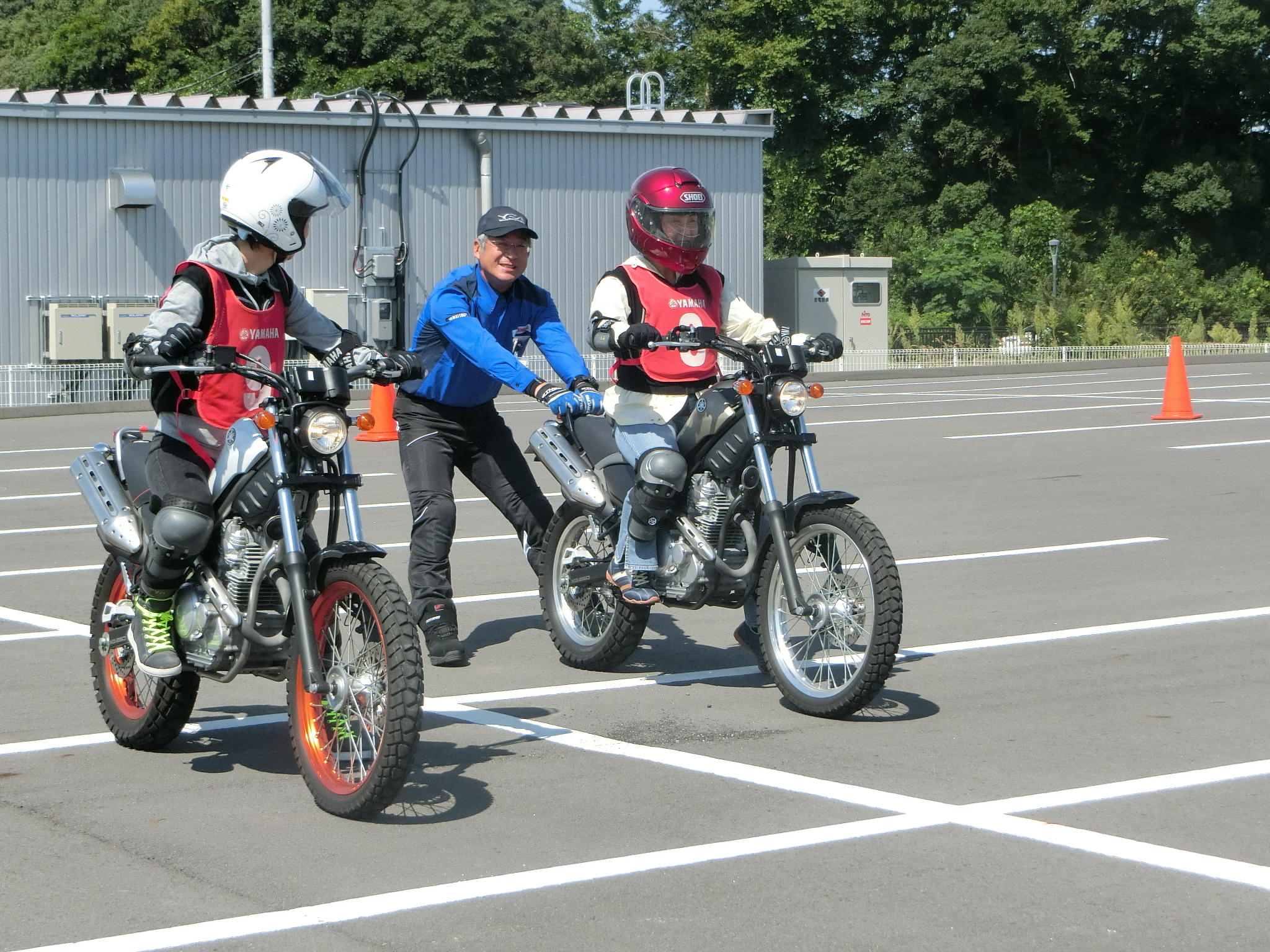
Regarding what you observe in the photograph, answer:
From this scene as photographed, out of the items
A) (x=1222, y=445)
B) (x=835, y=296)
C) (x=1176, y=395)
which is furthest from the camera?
(x=835, y=296)

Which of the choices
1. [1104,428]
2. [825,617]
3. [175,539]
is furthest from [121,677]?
[1104,428]

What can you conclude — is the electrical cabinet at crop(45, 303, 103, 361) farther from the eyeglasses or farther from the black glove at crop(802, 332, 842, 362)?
the black glove at crop(802, 332, 842, 362)

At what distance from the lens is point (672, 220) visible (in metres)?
7.34

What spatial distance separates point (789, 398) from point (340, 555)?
7.17ft

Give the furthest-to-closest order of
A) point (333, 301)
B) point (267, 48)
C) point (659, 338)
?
1. point (267, 48)
2. point (333, 301)
3. point (659, 338)

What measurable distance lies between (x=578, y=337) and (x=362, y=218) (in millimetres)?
5309

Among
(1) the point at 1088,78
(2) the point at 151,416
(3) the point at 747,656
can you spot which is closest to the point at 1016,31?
(1) the point at 1088,78

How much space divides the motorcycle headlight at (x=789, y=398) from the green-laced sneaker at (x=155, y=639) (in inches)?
95.6

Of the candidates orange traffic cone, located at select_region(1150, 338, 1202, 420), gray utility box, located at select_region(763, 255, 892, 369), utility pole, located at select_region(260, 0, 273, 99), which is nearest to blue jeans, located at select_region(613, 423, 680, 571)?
orange traffic cone, located at select_region(1150, 338, 1202, 420)

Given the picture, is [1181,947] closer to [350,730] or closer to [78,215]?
[350,730]

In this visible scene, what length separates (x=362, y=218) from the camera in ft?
105

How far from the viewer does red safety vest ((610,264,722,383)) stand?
24.5ft

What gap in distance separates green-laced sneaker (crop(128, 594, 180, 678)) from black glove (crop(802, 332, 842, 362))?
267 cm

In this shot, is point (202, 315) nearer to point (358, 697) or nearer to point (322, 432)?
point (322, 432)
